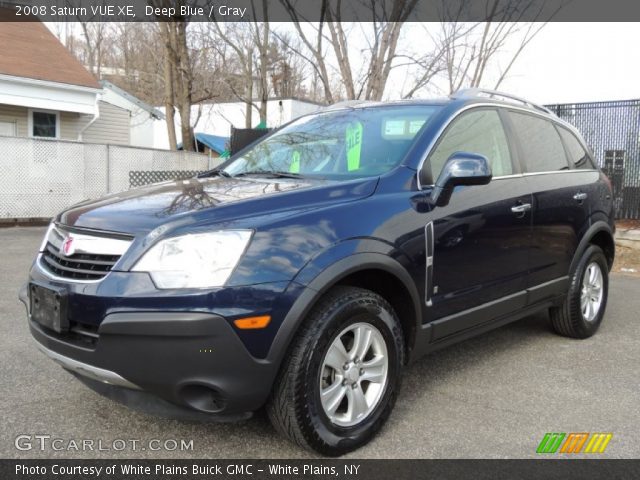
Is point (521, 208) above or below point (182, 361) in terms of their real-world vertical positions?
above

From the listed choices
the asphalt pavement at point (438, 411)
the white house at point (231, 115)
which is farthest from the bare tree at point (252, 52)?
the asphalt pavement at point (438, 411)

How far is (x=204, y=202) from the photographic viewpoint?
2.82 metres

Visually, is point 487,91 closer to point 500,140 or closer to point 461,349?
point 500,140

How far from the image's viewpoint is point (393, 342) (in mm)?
3010

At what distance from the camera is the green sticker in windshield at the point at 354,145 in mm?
3511

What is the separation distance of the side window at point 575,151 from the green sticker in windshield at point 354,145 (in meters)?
2.10

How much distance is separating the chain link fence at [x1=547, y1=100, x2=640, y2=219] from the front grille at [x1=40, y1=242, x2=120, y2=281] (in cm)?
1057

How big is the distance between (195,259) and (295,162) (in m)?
1.49

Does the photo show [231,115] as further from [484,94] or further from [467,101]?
[467,101]

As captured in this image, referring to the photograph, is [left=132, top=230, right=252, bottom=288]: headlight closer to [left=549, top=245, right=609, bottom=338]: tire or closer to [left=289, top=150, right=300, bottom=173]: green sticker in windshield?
[left=289, top=150, right=300, bottom=173]: green sticker in windshield

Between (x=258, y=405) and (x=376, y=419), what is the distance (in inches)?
28.1

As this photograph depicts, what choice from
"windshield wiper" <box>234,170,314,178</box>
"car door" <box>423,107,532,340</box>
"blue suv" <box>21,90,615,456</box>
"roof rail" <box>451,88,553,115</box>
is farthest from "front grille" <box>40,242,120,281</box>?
"roof rail" <box>451,88,553,115</box>

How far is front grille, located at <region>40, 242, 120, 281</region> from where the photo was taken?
2.58m

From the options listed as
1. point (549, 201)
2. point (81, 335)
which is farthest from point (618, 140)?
point (81, 335)
